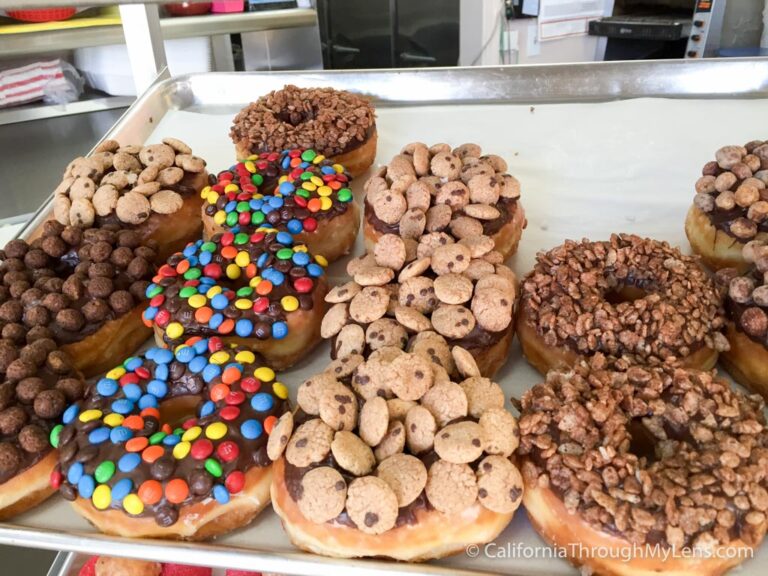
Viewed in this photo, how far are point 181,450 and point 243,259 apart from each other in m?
0.61

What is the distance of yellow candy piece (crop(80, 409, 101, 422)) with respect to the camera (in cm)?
138

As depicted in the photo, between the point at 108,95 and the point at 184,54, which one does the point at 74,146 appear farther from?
the point at 184,54

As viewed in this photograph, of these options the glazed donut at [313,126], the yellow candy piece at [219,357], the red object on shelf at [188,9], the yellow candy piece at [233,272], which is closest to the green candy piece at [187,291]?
the yellow candy piece at [233,272]

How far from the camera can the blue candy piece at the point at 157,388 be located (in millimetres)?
1458

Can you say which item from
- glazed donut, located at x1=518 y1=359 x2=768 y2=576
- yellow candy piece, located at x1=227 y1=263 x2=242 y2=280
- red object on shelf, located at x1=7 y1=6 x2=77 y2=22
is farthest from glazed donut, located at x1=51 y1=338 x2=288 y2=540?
red object on shelf, located at x1=7 y1=6 x2=77 y2=22

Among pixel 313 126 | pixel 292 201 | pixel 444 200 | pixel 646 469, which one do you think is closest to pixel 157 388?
pixel 292 201

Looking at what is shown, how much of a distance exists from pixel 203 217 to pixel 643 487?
4.78 ft

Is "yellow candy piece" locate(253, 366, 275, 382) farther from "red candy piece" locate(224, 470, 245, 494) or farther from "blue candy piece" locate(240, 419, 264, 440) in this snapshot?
"red candy piece" locate(224, 470, 245, 494)

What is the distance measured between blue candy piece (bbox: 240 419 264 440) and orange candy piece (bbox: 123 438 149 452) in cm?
19

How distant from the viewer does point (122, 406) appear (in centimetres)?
141

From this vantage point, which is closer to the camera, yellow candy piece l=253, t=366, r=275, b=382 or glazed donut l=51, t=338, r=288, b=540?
glazed donut l=51, t=338, r=288, b=540

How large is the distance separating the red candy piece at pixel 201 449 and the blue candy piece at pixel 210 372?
18 centimetres

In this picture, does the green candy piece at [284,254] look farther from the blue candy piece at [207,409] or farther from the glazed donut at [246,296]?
the blue candy piece at [207,409]

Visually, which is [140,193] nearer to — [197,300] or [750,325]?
[197,300]
